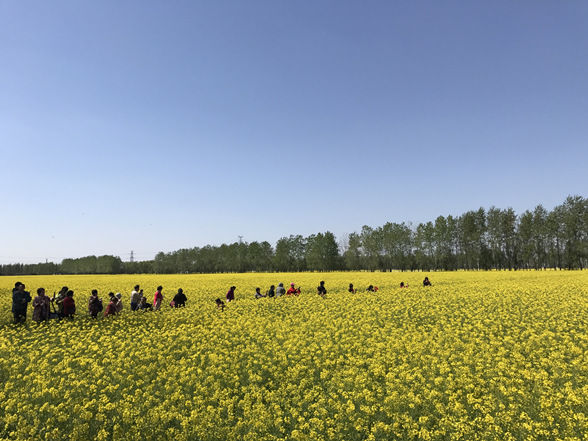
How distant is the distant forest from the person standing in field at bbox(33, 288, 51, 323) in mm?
105341

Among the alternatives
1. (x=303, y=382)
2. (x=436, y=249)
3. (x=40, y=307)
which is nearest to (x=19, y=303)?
(x=40, y=307)

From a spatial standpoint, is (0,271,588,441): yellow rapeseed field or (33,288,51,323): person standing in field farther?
(33,288,51,323): person standing in field

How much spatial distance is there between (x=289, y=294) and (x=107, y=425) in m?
19.0

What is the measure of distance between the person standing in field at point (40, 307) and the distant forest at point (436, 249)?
4147 inches

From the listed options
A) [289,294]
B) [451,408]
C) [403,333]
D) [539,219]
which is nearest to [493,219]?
[539,219]

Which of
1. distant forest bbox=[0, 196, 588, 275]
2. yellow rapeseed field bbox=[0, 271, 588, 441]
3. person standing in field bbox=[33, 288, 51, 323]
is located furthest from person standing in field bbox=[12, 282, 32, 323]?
distant forest bbox=[0, 196, 588, 275]

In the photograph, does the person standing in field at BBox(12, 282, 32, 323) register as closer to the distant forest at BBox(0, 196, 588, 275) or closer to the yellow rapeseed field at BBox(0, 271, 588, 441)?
the yellow rapeseed field at BBox(0, 271, 588, 441)

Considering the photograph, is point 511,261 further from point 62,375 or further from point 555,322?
point 62,375

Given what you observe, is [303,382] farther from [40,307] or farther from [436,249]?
[436,249]

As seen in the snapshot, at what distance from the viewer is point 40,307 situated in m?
18.1

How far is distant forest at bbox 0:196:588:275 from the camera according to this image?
9225 cm

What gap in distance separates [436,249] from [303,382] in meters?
109

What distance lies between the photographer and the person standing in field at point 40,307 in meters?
17.9

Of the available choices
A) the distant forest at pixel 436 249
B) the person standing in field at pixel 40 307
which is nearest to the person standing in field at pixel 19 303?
the person standing in field at pixel 40 307
